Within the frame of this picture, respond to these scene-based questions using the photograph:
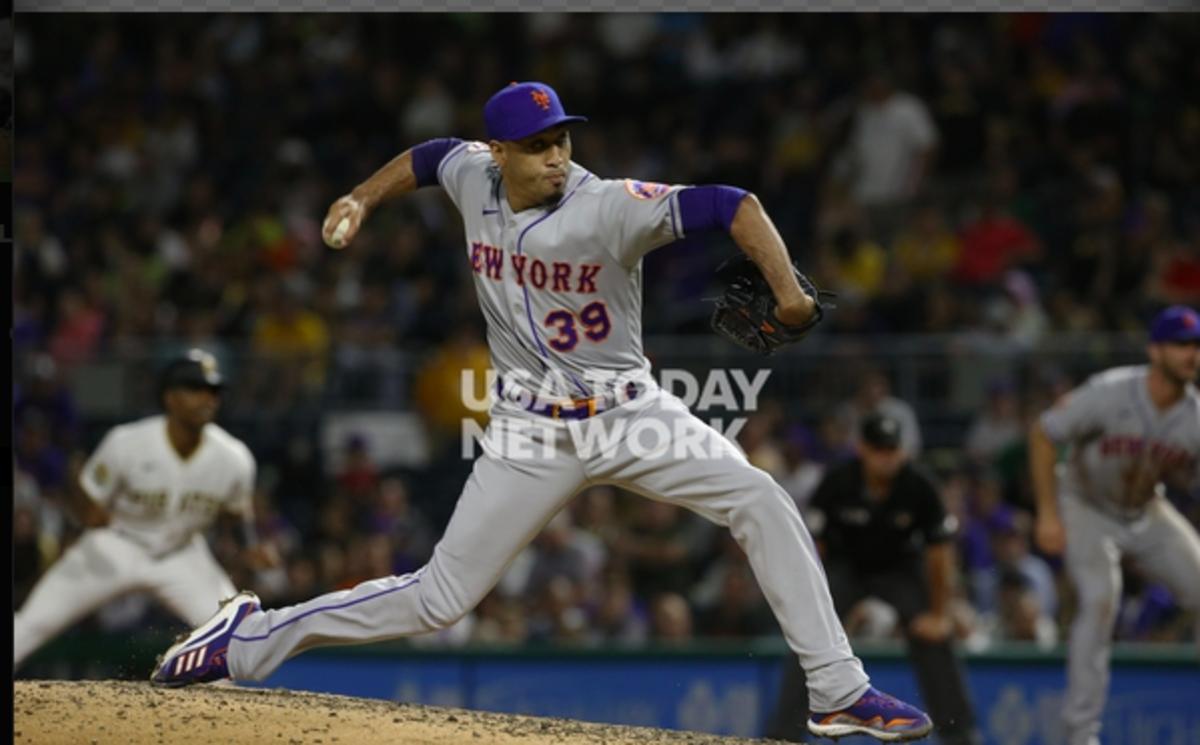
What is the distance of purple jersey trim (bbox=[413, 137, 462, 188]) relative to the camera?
226 inches

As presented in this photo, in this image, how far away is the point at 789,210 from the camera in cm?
1280

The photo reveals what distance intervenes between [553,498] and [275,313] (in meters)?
7.15

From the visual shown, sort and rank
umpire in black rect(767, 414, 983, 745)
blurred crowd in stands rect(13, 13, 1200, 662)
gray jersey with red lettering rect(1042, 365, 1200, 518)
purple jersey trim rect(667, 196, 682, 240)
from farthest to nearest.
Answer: blurred crowd in stands rect(13, 13, 1200, 662)
umpire in black rect(767, 414, 983, 745)
gray jersey with red lettering rect(1042, 365, 1200, 518)
purple jersey trim rect(667, 196, 682, 240)

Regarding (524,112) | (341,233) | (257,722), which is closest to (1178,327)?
(524,112)

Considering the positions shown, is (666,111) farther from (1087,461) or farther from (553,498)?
(553,498)

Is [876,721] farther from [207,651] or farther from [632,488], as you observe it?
[207,651]

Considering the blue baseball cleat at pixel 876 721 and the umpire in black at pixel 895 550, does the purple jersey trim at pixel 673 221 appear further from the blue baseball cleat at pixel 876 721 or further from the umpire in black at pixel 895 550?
the umpire in black at pixel 895 550

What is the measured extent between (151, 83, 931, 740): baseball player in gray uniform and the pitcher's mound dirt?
28 cm

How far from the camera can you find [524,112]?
5.12 metres

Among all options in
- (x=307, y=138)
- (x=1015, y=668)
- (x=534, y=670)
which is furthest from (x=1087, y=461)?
(x=307, y=138)

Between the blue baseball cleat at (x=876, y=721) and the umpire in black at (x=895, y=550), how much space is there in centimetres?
347

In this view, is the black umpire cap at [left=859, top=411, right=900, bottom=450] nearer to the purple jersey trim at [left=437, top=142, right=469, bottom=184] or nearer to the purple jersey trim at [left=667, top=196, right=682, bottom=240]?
the purple jersey trim at [left=437, top=142, right=469, bottom=184]

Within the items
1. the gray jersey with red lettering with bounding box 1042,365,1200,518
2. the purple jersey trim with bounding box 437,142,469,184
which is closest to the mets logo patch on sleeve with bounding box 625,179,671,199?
the purple jersey trim with bounding box 437,142,469,184

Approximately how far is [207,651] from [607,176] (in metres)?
7.79
